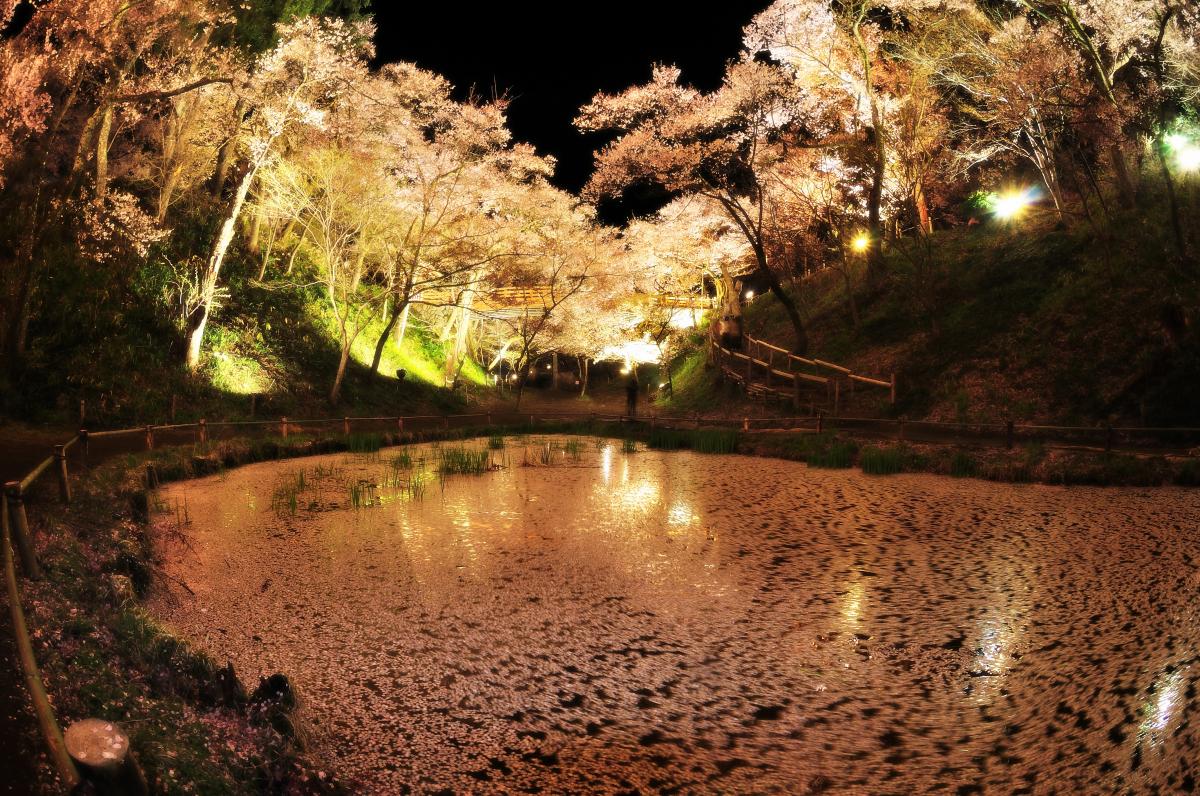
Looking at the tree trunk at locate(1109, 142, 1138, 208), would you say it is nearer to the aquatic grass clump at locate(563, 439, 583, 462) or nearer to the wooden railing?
the wooden railing

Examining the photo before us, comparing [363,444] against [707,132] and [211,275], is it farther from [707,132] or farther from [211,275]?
[707,132]

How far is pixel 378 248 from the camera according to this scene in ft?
86.0

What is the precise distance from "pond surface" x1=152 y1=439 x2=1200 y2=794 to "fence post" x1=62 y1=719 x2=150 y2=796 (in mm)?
1251

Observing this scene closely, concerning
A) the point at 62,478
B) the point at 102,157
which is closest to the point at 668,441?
the point at 62,478

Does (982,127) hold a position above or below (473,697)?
above

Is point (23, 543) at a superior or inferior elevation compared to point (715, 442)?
inferior

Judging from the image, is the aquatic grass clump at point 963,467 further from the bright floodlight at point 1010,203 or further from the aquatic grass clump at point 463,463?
the bright floodlight at point 1010,203

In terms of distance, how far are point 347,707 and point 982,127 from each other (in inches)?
914

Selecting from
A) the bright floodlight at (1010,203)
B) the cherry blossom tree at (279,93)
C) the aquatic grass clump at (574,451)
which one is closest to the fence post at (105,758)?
the aquatic grass clump at (574,451)

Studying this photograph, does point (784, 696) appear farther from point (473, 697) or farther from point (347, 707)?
point (347, 707)

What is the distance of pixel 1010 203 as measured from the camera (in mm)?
25078

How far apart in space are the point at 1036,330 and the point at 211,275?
18667 millimetres

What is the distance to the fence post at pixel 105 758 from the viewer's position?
2.28 metres

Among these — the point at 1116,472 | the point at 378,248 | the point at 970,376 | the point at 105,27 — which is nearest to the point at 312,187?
the point at 378,248
